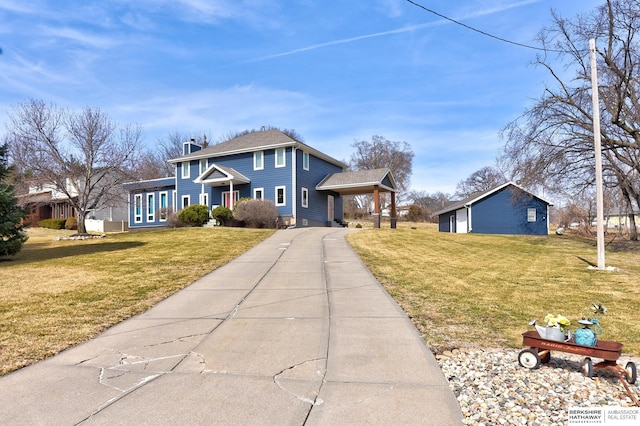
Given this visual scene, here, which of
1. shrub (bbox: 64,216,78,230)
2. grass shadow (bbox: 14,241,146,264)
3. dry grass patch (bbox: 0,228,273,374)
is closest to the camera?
dry grass patch (bbox: 0,228,273,374)

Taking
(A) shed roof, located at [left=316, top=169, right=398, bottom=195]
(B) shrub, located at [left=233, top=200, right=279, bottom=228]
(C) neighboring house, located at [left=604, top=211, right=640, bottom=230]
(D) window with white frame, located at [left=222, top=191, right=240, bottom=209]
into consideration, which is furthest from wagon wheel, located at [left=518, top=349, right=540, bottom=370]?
(D) window with white frame, located at [left=222, top=191, right=240, bottom=209]

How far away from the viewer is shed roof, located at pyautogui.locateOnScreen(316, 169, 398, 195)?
2836 cm

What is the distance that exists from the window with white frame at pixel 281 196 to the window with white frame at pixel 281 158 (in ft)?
5.45

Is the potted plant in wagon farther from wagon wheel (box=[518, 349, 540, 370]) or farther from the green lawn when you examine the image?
the green lawn

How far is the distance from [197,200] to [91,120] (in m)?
11.6

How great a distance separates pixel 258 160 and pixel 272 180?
213 centimetres

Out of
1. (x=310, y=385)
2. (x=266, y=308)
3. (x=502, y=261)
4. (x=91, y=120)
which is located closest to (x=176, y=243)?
(x=91, y=120)

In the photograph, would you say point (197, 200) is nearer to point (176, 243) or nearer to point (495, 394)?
point (176, 243)

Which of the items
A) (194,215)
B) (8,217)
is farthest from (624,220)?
(8,217)

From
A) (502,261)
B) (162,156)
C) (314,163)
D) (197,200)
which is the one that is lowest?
(502,261)

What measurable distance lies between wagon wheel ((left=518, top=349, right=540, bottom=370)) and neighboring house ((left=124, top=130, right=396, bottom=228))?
23.3m

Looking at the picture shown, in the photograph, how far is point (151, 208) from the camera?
1411 inches

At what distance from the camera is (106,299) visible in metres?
7.76

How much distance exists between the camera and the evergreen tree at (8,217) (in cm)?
1364
